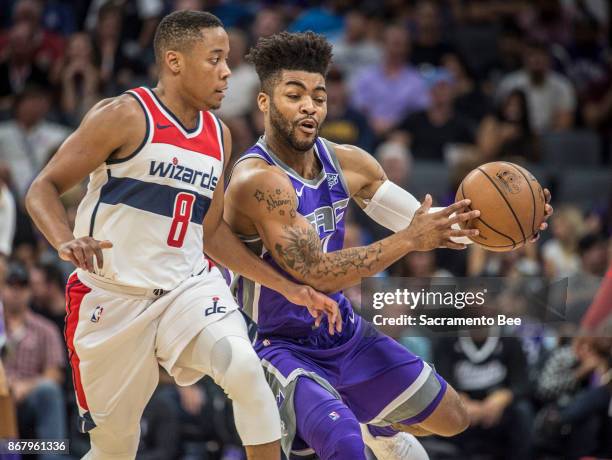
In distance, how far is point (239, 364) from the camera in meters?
4.90

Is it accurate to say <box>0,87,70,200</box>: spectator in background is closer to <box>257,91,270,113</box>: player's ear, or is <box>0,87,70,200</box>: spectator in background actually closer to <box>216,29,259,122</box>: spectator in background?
<box>216,29,259,122</box>: spectator in background

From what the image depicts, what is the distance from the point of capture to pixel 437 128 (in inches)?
444

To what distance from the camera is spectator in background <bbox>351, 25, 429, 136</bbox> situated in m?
11.6

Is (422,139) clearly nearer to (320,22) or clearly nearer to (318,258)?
(320,22)

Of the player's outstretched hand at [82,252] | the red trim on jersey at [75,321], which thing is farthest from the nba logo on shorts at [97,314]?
the player's outstretched hand at [82,252]

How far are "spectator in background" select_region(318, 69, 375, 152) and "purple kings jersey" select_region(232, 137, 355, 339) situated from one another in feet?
16.4

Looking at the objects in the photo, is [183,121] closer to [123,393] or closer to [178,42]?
[178,42]

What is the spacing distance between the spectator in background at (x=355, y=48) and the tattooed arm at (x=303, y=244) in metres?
6.91

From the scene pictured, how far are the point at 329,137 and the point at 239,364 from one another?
232 inches

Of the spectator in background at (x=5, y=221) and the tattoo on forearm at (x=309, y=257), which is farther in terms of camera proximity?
the spectator in background at (x=5, y=221)

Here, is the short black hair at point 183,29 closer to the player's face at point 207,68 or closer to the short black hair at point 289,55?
the player's face at point 207,68

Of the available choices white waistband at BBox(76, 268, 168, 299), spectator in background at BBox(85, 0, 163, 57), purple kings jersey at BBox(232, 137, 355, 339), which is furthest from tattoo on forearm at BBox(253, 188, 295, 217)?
spectator in background at BBox(85, 0, 163, 57)

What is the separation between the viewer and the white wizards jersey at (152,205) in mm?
5070

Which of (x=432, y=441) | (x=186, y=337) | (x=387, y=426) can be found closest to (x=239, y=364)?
(x=186, y=337)
